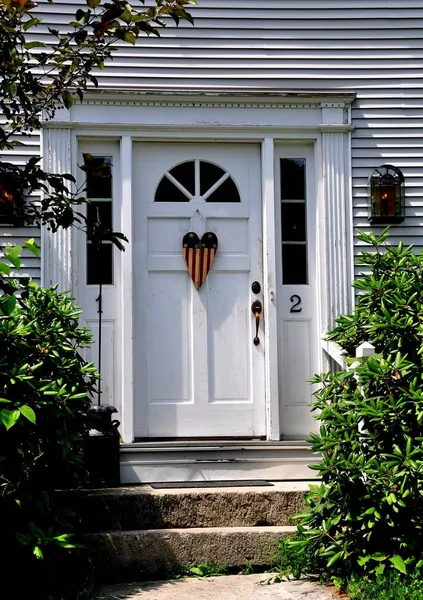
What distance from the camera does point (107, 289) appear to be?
625 centimetres

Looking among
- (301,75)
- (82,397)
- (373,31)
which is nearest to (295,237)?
(301,75)

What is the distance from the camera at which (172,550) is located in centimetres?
468

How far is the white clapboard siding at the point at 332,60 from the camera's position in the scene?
251 inches

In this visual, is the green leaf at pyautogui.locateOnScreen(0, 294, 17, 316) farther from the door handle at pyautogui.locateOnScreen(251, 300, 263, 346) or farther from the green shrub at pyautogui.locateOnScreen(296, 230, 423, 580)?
the door handle at pyautogui.locateOnScreen(251, 300, 263, 346)

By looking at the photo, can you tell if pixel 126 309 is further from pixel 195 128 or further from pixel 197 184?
pixel 195 128

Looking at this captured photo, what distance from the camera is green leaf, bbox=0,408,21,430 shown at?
3.63m

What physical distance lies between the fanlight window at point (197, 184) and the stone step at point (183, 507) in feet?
7.43

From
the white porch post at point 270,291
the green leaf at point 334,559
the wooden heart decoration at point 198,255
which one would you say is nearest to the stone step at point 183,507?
the green leaf at point 334,559

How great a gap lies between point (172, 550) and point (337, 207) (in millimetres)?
2818

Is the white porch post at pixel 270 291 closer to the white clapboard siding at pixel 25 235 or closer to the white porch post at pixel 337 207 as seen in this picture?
the white porch post at pixel 337 207

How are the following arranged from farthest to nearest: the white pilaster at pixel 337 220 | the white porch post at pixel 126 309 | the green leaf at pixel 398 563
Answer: the white pilaster at pixel 337 220 < the white porch post at pixel 126 309 < the green leaf at pixel 398 563

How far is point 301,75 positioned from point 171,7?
3.24m

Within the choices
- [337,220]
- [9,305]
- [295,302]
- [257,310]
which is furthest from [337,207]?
[9,305]

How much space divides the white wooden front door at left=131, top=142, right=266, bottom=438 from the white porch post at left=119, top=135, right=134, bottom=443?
0.33 feet
